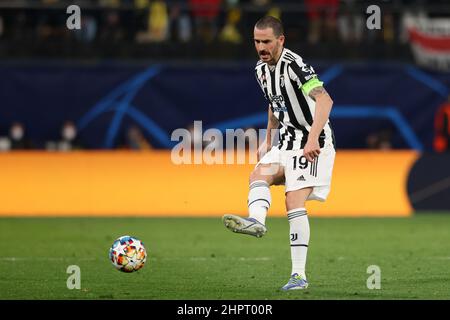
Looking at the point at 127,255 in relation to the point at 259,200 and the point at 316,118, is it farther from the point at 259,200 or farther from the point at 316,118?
the point at 316,118

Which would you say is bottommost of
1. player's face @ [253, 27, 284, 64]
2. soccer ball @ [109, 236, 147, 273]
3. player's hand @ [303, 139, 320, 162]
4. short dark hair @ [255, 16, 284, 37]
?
soccer ball @ [109, 236, 147, 273]

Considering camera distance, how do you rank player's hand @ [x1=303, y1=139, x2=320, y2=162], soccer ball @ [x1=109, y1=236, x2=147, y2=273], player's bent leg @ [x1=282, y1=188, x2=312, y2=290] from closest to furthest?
player's hand @ [x1=303, y1=139, x2=320, y2=162] < player's bent leg @ [x1=282, y1=188, x2=312, y2=290] < soccer ball @ [x1=109, y1=236, x2=147, y2=273]

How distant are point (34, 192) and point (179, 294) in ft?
31.9

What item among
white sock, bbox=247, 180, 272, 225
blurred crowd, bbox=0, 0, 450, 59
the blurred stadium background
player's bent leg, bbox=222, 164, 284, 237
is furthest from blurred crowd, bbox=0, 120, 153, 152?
white sock, bbox=247, 180, 272, 225

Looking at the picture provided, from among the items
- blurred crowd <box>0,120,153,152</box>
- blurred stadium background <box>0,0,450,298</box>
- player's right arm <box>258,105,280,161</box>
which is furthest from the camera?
blurred stadium background <box>0,0,450,298</box>

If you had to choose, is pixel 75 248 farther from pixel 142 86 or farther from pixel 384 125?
pixel 384 125

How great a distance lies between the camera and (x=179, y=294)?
33.0ft

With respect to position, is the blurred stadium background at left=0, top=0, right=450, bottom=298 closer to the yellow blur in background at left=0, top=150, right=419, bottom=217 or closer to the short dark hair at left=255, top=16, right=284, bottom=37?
the yellow blur in background at left=0, top=150, right=419, bottom=217

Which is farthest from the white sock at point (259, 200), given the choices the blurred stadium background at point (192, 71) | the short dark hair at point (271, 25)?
the blurred stadium background at point (192, 71)

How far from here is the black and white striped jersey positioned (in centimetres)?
1044

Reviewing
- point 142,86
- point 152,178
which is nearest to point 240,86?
point 142,86

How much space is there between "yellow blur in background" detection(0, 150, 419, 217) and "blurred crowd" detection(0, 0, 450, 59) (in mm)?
3300

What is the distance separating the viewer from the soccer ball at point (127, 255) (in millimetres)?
10820

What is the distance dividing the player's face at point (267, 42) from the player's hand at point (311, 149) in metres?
0.91
